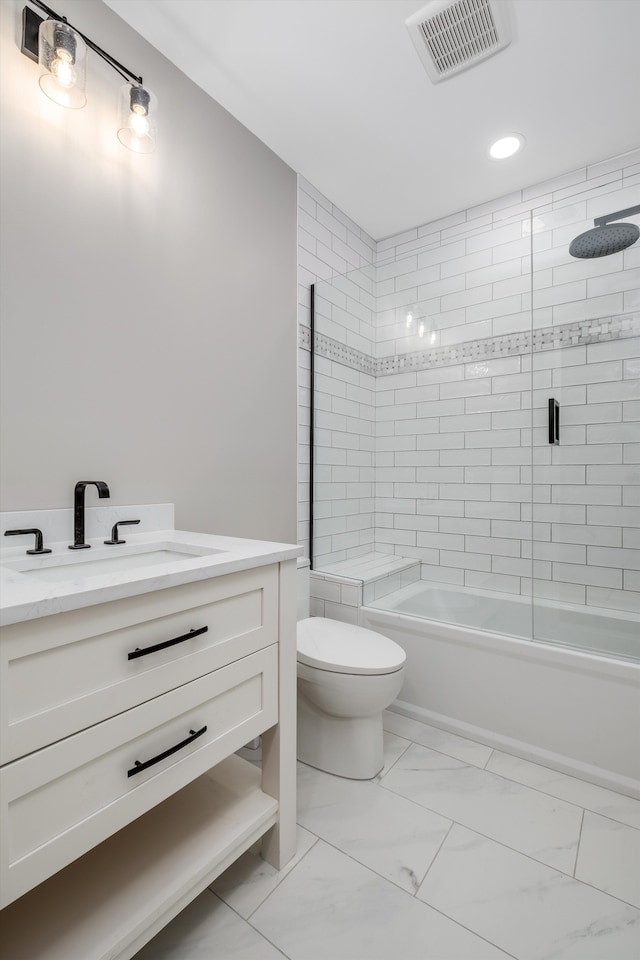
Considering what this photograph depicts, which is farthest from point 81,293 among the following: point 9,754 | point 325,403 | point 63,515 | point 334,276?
point 334,276

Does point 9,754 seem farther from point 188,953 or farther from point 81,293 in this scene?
point 81,293

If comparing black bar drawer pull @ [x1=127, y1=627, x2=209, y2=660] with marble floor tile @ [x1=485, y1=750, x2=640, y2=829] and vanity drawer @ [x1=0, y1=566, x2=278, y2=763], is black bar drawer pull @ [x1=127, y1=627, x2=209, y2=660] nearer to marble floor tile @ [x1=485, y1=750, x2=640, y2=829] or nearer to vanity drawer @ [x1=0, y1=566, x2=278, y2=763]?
vanity drawer @ [x1=0, y1=566, x2=278, y2=763]

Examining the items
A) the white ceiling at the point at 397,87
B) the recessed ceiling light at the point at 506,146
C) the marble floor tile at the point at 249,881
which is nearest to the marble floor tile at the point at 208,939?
the marble floor tile at the point at 249,881

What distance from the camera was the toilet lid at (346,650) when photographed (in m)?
1.59

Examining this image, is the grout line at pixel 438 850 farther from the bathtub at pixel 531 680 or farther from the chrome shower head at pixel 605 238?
the chrome shower head at pixel 605 238

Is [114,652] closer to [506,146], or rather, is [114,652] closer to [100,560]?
[100,560]

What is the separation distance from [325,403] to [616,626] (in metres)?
1.73

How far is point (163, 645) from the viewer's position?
0.92m

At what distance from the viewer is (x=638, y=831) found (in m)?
1.42

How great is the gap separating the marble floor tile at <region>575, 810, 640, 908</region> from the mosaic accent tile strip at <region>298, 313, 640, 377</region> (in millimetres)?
1945

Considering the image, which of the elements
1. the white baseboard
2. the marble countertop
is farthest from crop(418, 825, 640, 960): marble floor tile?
the marble countertop

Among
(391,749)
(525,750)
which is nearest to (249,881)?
(391,749)

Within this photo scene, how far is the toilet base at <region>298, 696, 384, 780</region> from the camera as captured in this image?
65.4 inches

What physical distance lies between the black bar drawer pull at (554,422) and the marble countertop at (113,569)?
166 centimetres
